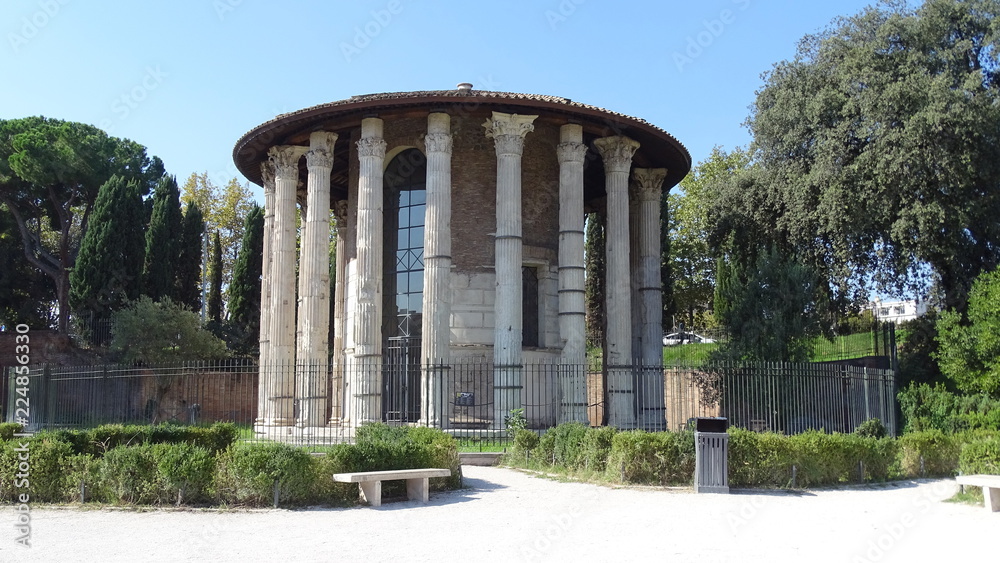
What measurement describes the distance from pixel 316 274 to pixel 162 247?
57.4 feet

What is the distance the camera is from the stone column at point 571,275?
2134 cm

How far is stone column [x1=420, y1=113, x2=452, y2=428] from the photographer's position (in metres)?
20.7

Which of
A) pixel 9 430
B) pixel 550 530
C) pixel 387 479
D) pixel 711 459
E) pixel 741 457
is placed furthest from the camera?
pixel 9 430

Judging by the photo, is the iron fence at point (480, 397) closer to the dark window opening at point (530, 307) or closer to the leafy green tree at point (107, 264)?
the dark window opening at point (530, 307)

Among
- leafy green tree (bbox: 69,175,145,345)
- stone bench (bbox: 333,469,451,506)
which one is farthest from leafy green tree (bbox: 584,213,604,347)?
stone bench (bbox: 333,469,451,506)

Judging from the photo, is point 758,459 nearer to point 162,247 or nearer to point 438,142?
point 438,142

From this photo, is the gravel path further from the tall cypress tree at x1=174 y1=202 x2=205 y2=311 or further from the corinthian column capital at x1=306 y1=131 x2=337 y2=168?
the tall cypress tree at x1=174 y1=202 x2=205 y2=311

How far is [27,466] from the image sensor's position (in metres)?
12.2

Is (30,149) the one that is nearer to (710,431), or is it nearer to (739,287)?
(739,287)

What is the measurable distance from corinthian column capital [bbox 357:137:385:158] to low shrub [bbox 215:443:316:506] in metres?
11.5

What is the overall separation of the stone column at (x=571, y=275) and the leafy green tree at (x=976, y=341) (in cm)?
1116

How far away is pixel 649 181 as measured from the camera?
2650 cm

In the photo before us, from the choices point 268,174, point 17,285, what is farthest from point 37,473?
point 17,285

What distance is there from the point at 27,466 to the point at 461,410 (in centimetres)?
1062
